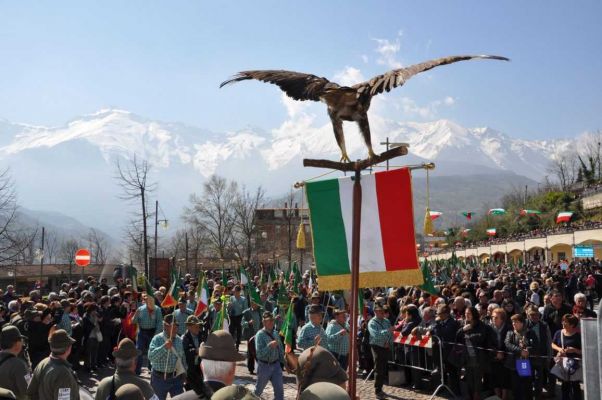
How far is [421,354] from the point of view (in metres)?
12.7

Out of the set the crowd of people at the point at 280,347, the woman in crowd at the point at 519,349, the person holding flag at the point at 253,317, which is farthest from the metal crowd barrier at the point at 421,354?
the person holding flag at the point at 253,317

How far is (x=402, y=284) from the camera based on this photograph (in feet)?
19.1

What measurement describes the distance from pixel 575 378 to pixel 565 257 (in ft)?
137

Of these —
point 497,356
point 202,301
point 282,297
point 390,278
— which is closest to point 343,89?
point 390,278

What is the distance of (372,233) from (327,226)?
50cm

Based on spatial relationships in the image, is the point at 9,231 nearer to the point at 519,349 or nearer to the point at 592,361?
the point at 519,349

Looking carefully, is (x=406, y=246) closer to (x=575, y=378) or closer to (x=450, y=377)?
(x=575, y=378)

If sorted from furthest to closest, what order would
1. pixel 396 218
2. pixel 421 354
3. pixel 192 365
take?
1. pixel 421 354
2. pixel 192 365
3. pixel 396 218

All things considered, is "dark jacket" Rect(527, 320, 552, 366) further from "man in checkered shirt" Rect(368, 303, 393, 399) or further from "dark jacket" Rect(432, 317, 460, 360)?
"man in checkered shirt" Rect(368, 303, 393, 399)

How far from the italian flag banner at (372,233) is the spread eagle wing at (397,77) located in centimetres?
95

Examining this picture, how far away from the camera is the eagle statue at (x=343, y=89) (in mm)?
5273

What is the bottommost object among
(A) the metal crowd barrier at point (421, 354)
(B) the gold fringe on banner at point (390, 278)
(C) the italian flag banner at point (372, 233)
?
(A) the metal crowd barrier at point (421, 354)

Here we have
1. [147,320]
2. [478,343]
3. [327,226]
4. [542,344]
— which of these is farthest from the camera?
[147,320]

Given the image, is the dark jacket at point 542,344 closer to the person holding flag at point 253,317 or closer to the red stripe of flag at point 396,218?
the red stripe of flag at point 396,218
